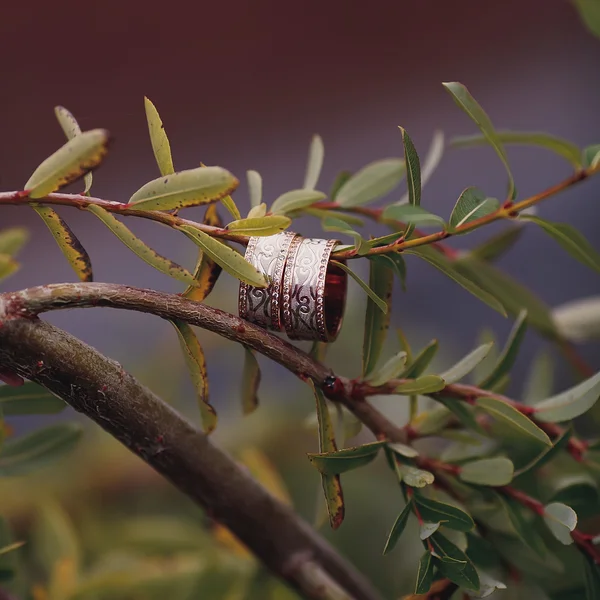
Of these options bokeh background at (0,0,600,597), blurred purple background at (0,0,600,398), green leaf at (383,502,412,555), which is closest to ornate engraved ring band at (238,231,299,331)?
green leaf at (383,502,412,555)

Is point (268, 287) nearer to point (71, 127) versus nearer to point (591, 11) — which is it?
point (71, 127)

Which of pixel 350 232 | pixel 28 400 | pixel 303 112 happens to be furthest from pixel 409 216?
pixel 303 112

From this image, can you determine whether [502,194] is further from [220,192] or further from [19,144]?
[220,192]

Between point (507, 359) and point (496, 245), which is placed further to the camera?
point (496, 245)

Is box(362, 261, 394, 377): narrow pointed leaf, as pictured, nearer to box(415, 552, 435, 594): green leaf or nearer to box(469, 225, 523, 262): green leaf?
box(415, 552, 435, 594): green leaf

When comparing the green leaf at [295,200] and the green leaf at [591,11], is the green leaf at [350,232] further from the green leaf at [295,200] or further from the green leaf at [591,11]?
the green leaf at [591,11]
